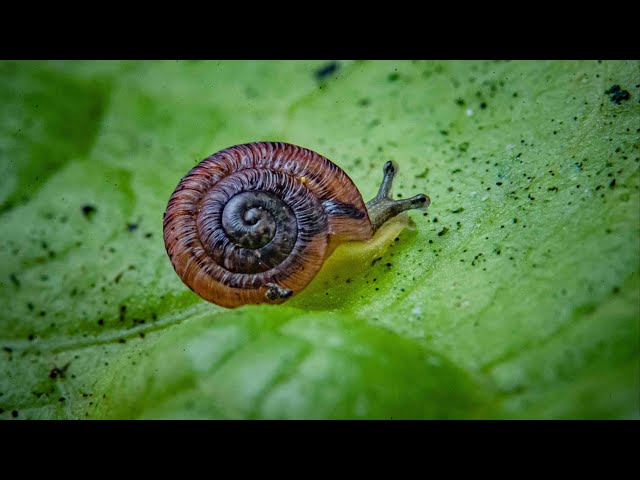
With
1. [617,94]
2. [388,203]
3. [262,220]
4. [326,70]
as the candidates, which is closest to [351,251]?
[388,203]

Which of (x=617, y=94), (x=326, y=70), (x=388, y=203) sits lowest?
(x=388, y=203)

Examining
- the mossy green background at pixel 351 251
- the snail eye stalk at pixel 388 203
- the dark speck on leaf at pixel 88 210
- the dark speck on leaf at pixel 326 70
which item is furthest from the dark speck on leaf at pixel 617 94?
the dark speck on leaf at pixel 88 210

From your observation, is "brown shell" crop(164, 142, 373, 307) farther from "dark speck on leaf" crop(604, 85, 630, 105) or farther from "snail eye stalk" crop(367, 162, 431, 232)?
"dark speck on leaf" crop(604, 85, 630, 105)

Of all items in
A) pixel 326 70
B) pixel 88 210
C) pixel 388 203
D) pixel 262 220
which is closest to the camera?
pixel 262 220

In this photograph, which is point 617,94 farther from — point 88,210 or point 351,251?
point 88,210

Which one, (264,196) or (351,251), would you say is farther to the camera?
(351,251)

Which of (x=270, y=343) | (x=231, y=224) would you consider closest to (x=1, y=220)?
(x=231, y=224)

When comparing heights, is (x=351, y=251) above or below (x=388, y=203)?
below

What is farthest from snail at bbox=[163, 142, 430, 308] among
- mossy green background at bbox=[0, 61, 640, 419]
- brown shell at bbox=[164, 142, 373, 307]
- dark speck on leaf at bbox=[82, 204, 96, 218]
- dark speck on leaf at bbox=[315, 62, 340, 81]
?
dark speck on leaf at bbox=[315, 62, 340, 81]
